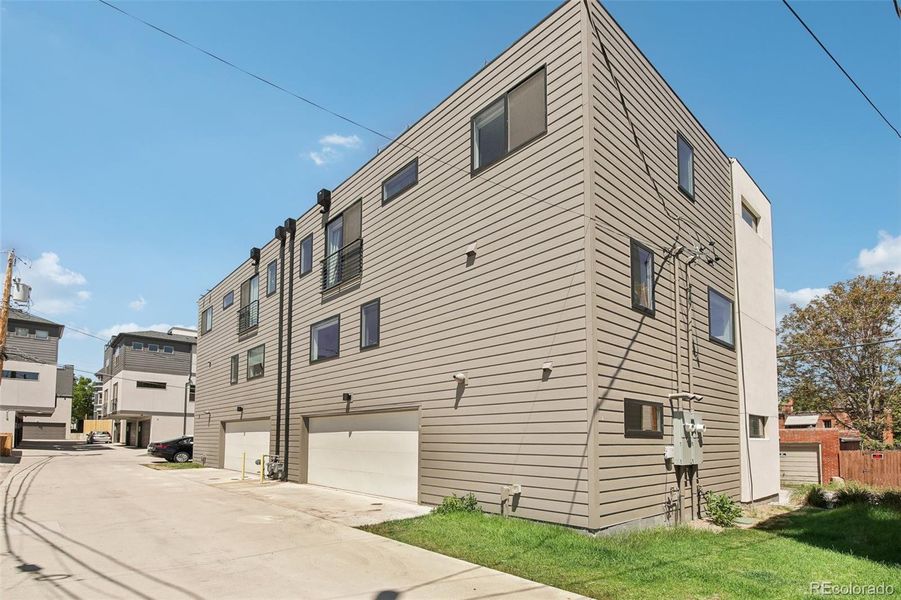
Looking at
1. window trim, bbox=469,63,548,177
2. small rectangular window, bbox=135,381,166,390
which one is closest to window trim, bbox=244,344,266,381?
window trim, bbox=469,63,548,177

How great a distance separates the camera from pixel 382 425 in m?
14.0

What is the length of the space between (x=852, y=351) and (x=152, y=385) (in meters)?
43.7

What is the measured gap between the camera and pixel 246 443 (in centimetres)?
2189

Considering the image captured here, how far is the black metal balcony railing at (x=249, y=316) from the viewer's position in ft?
72.1

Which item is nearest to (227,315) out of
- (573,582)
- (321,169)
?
(321,169)

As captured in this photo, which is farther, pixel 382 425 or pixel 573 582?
pixel 382 425

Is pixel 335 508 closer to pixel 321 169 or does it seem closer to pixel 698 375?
pixel 698 375

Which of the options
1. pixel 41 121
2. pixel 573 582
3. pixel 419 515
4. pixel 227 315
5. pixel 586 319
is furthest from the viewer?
pixel 227 315

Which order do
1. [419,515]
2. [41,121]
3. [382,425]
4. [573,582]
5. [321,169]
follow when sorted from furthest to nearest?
[321,169] → [382,425] → [419,515] → [41,121] → [573,582]

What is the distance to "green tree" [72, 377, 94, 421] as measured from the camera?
76.3 meters

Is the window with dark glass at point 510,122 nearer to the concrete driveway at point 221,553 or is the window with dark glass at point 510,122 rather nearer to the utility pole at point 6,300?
the concrete driveway at point 221,553

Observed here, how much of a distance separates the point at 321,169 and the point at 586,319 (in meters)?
10.7

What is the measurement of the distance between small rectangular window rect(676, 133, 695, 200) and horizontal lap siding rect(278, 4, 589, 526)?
13.1ft

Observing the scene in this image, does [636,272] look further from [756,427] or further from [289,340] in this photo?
[289,340]
